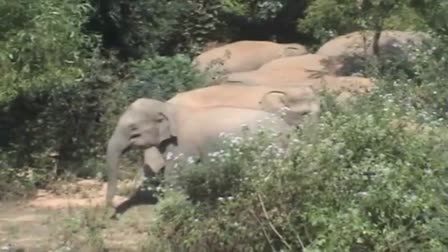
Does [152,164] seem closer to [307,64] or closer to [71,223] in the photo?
[71,223]

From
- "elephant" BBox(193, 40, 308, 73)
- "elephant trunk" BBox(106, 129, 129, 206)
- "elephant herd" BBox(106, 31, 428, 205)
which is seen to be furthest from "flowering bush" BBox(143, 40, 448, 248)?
"elephant" BBox(193, 40, 308, 73)

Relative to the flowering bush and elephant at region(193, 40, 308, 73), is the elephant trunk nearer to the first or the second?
the flowering bush

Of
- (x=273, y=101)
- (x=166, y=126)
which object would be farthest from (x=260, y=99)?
(x=166, y=126)

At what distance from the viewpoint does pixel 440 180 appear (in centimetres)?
794

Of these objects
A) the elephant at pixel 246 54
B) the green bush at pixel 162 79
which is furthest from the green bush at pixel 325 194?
the elephant at pixel 246 54

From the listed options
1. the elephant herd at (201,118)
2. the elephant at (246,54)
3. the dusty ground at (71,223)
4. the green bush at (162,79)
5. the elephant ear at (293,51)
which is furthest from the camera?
the elephant ear at (293,51)

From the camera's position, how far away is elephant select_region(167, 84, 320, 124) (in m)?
11.3

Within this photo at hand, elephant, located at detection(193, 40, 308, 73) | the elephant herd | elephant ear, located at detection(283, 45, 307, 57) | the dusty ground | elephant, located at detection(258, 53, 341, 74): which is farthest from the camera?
elephant ear, located at detection(283, 45, 307, 57)

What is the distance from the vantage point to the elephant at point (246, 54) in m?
16.8

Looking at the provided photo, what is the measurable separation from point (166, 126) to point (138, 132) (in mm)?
243

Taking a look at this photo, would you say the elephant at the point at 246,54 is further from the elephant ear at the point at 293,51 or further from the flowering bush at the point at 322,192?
the flowering bush at the point at 322,192

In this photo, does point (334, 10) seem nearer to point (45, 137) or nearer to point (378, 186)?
point (45, 137)

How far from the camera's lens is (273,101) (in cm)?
1187

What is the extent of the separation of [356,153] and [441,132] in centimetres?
72
